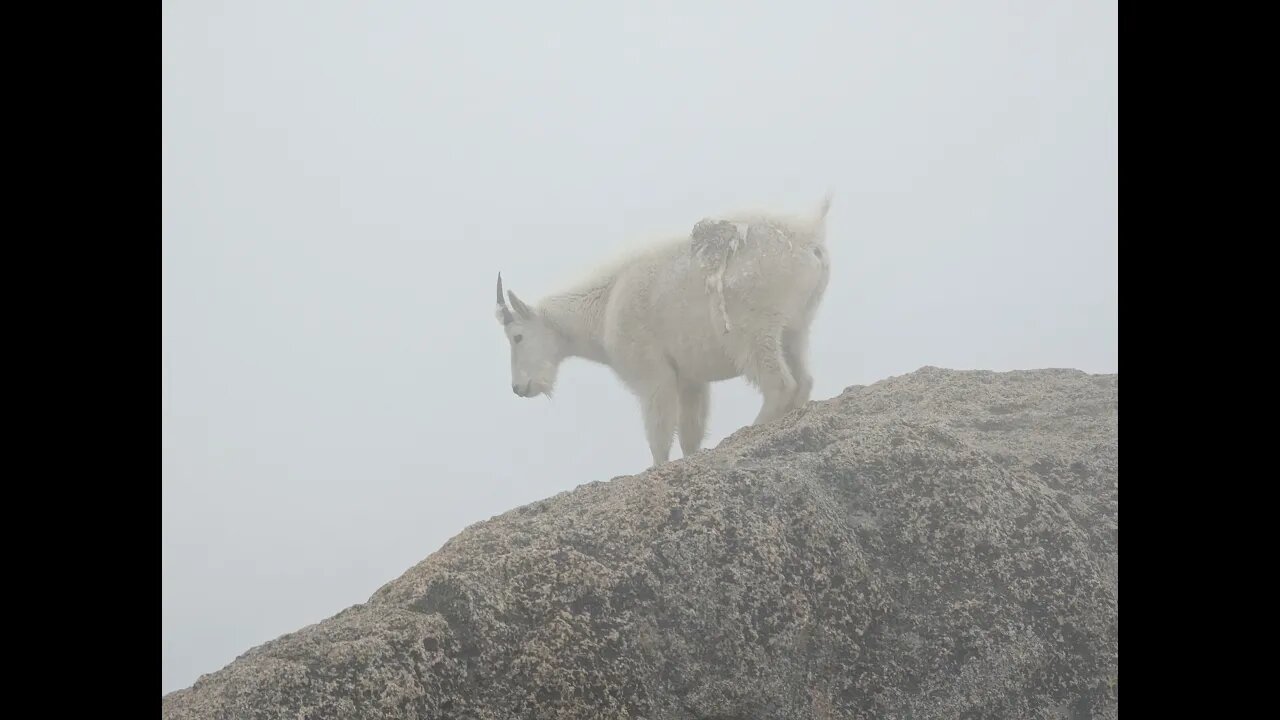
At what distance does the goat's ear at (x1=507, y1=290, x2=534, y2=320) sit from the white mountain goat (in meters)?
0.04

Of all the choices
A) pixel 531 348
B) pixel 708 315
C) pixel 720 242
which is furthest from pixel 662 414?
pixel 531 348

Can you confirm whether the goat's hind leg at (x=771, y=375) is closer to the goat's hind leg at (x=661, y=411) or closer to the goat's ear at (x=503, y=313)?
the goat's hind leg at (x=661, y=411)

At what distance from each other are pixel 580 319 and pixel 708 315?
192 centimetres

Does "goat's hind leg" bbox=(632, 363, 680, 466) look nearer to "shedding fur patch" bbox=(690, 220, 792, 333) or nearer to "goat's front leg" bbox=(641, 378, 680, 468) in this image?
"goat's front leg" bbox=(641, 378, 680, 468)

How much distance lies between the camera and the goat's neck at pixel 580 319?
9.74 m

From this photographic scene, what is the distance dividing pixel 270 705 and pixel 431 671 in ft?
1.82

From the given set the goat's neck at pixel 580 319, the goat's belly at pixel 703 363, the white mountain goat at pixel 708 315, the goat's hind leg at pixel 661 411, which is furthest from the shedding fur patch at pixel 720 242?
the goat's neck at pixel 580 319

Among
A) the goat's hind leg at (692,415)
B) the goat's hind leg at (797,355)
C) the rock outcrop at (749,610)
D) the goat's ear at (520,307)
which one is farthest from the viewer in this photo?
the goat's ear at (520,307)

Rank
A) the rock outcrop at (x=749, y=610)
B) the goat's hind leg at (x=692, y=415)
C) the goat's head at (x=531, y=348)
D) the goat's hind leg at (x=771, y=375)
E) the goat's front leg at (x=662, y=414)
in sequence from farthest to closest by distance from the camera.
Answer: the goat's head at (x=531, y=348)
the goat's hind leg at (x=692, y=415)
the goat's front leg at (x=662, y=414)
the goat's hind leg at (x=771, y=375)
the rock outcrop at (x=749, y=610)

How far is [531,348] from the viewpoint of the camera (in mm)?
10234

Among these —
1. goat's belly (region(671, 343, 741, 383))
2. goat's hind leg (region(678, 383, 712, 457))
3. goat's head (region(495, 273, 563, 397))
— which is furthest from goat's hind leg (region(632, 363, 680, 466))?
goat's head (region(495, 273, 563, 397))

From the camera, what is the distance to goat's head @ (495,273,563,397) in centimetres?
1022

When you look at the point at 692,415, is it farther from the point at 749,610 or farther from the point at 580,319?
the point at 749,610

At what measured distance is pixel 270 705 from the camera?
3.68 meters
